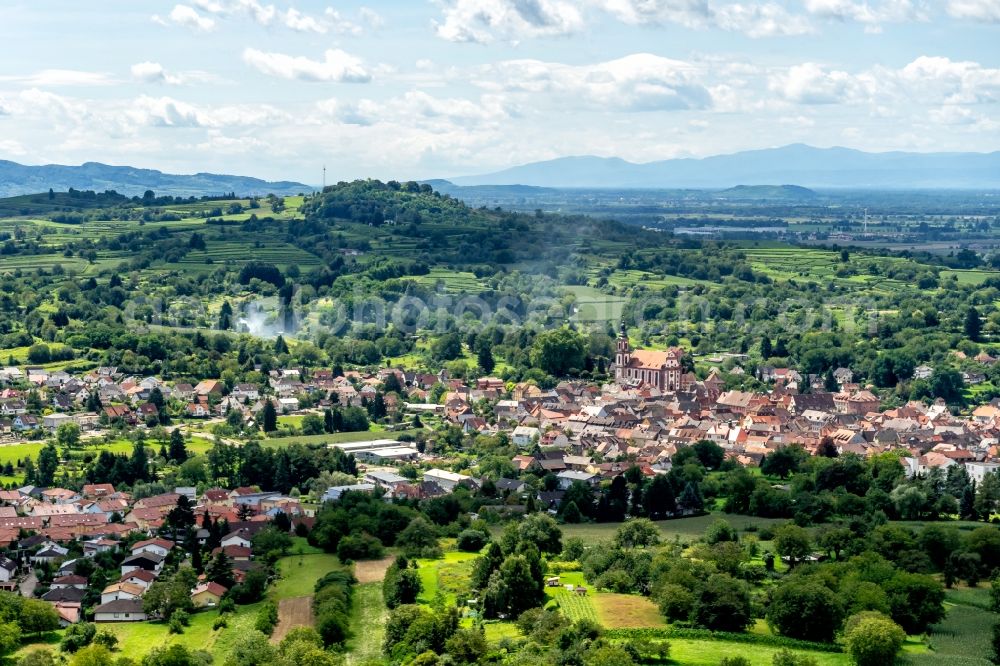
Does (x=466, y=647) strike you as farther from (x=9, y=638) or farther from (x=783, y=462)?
(x=783, y=462)

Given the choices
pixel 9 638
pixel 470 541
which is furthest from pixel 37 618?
pixel 470 541

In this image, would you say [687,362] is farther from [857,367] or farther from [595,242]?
[595,242]

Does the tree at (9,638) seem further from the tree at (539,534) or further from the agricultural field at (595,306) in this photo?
the agricultural field at (595,306)

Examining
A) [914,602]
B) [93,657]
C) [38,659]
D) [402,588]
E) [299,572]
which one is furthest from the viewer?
[299,572]

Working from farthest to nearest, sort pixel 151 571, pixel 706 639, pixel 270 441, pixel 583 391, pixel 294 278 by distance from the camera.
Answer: pixel 294 278, pixel 583 391, pixel 270 441, pixel 151 571, pixel 706 639

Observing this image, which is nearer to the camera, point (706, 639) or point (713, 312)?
point (706, 639)

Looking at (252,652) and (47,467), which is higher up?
(252,652)

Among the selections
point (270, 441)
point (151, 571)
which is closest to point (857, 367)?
point (270, 441)

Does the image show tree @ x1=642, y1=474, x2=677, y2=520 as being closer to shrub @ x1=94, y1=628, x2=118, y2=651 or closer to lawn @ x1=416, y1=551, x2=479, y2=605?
lawn @ x1=416, y1=551, x2=479, y2=605

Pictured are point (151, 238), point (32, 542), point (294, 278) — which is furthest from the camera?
point (151, 238)
